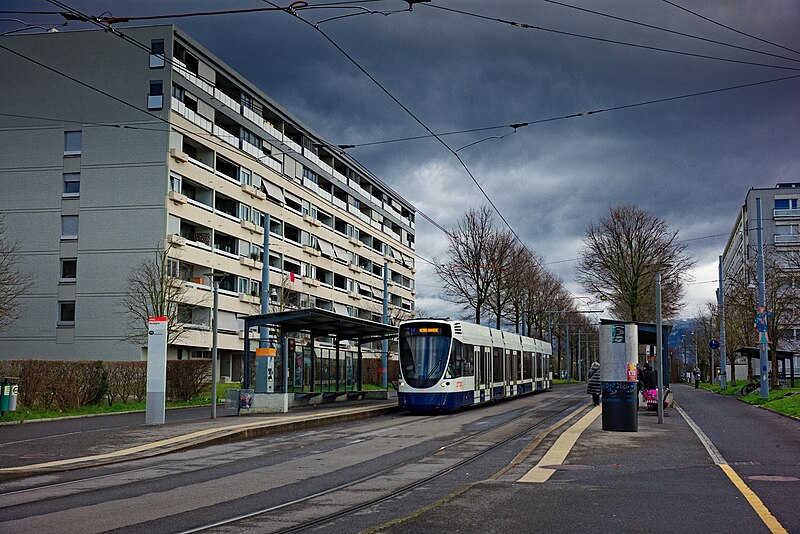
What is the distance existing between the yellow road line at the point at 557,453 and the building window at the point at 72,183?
39427 millimetres

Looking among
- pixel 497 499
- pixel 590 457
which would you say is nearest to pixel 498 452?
pixel 590 457

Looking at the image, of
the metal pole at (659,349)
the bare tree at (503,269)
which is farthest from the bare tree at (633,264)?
the metal pole at (659,349)

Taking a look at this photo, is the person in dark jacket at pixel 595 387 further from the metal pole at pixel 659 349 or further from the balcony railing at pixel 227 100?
the balcony railing at pixel 227 100

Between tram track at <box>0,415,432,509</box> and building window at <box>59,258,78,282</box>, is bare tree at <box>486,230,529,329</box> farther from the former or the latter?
tram track at <box>0,415,432,509</box>

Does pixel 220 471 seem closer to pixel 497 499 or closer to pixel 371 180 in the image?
pixel 497 499

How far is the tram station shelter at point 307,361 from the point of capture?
1049 inches

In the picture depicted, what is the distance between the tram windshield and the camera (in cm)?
2855

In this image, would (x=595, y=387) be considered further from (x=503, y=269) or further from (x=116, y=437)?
(x=503, y=269)

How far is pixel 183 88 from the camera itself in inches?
2056

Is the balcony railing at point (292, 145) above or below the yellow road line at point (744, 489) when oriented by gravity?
above

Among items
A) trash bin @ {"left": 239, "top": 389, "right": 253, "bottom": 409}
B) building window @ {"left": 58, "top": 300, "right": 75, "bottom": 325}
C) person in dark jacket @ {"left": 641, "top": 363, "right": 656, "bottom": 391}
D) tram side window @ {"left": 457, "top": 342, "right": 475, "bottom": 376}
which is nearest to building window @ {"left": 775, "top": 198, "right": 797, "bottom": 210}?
tram side window @ {"left": 457, "top": 342, "right": 475, "bottom": 376}

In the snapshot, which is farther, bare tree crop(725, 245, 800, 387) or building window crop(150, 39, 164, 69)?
building window crop(150, 39, 164, 69)

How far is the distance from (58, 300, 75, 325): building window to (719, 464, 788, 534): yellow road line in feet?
151

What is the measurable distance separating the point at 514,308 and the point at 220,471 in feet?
159
